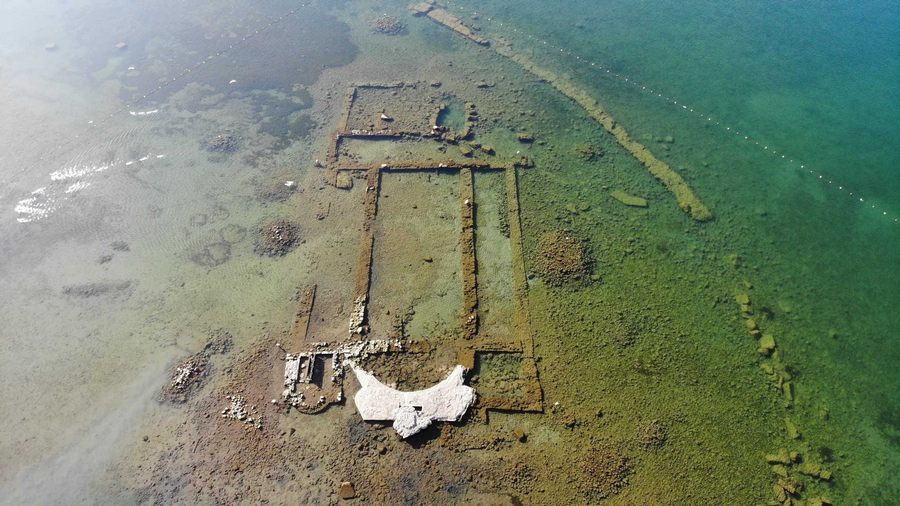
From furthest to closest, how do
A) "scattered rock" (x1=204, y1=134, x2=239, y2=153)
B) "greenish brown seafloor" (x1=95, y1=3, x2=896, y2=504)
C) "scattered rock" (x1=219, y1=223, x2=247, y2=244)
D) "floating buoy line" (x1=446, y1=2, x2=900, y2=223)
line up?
"scattered rock" (x1=204, y1=134, x2=239, y2=153) < "floating buoy line" (x1=446, y1=2, x2=900, y2=223) < "scattered rock" (x1=219, y1=223, x2=247, y2=244) < "greenish brown seafloor" (x1=95, y1=3, x2=896, y2=504)

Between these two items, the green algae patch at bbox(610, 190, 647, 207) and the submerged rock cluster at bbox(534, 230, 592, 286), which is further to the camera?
the green algae patch at bbox(610, 190, 647, 207)

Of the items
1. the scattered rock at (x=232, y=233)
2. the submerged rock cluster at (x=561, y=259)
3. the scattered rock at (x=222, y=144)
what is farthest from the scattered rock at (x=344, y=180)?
the submerged rock cluster at (x=561, y=259)

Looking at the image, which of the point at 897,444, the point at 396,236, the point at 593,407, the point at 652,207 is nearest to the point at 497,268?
the point at 396,236

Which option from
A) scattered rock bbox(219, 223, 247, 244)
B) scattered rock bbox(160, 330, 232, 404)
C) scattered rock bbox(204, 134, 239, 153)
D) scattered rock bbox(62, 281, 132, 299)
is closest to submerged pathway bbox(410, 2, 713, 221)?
scattered rock bbox(204, 134, 239, 153)

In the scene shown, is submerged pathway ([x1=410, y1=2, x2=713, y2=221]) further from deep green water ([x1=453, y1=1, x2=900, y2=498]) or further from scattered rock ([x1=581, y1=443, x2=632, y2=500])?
scattered rock ([x1=581, y1=443, x2=632, y2=500])

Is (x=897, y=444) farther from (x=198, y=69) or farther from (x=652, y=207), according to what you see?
(x=198, y=69)

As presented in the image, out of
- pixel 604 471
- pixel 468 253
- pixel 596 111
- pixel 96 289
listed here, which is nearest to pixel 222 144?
pixel 96 289
